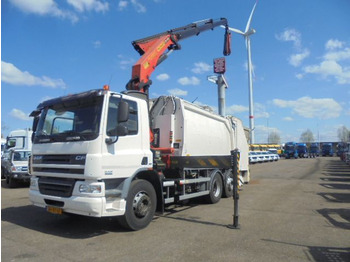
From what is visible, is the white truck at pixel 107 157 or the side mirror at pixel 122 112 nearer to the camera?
the white truck at pixel 107 157

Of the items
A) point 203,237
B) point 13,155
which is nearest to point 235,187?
point 203,237

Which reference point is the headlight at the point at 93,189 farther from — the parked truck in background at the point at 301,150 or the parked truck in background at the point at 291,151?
the parked truck in background at the point at 301,150

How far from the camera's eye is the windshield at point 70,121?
574cm

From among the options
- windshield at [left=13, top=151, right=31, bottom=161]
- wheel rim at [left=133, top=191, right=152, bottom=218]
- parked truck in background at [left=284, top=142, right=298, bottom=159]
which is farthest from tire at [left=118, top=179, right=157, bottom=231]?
parked truck in background at [left=284, top=142, right=298, bottom=159]

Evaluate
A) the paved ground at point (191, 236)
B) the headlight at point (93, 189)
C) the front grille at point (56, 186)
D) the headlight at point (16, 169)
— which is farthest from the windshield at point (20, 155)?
the headlight at point (93, 189)

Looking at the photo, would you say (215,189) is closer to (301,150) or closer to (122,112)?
(122,112)

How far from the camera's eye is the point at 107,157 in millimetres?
5625

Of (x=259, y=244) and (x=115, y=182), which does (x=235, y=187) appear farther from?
(x=115, y=182)

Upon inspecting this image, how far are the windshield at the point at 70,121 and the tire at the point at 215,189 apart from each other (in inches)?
188

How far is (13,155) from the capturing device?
1465cm

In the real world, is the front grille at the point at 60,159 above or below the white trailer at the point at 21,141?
below

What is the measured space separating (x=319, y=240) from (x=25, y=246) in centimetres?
534

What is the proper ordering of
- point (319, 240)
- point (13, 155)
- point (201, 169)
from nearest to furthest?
point (319, 240) → point (201, 169) → point (13, 155)

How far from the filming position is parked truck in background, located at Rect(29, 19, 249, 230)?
18.2 ft
